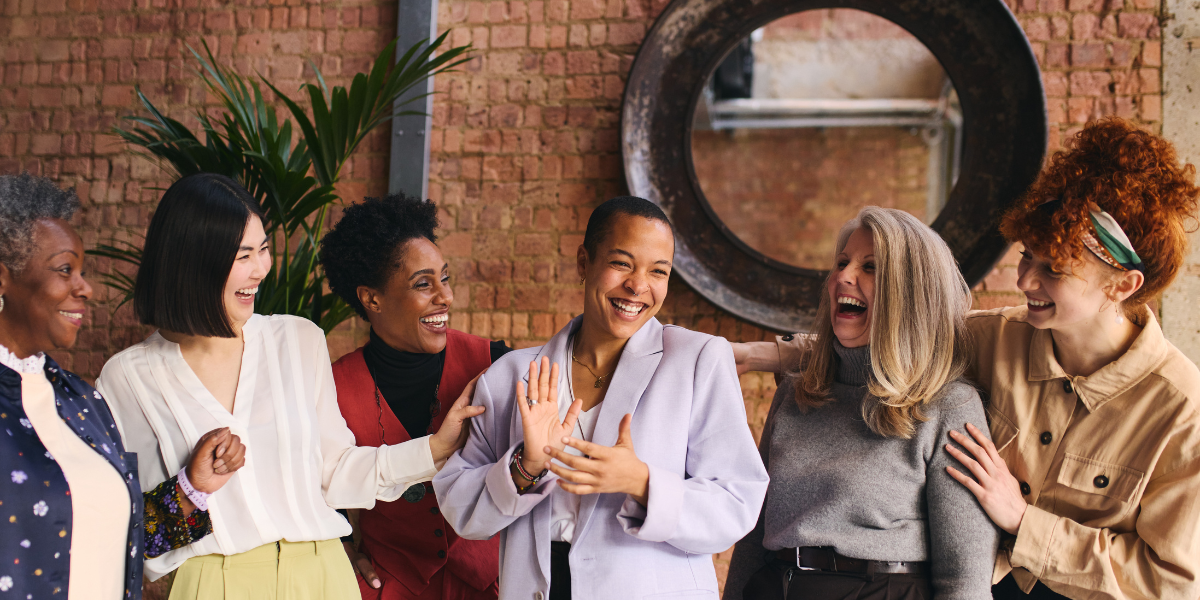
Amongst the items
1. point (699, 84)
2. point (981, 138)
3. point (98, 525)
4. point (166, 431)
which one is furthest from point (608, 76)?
point (98, 525)

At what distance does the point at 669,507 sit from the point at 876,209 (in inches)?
36.2

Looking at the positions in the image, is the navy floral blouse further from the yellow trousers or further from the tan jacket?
the tan jacket

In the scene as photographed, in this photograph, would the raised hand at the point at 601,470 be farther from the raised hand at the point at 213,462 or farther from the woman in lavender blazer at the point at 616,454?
the raised hand at the point at 213,462

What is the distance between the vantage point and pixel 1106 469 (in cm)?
167

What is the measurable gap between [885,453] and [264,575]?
144 cm

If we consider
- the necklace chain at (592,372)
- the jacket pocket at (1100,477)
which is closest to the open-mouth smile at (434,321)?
the necklace chain at (592,372)

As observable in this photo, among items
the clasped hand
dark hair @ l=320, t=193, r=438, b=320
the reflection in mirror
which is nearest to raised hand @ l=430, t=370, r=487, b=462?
the clasped hand

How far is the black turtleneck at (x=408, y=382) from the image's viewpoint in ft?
6.92

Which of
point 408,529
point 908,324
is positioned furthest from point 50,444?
point 908,324

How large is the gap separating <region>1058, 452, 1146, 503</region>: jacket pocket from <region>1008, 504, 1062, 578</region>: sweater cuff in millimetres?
97

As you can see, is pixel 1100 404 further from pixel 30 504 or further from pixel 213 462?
pixel 30 504

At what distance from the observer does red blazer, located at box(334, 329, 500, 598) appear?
2.06m

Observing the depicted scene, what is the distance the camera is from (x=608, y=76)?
3.31 meters

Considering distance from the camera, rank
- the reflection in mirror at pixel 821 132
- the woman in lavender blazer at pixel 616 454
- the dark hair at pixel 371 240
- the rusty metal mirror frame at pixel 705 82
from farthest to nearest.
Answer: the reflection in mirror at pixel 821 132, the rusty metal mirror frame at pixel 705 82, the dark hair at pixel 371 240, the woman in lavender blazer at pixel 616 454
